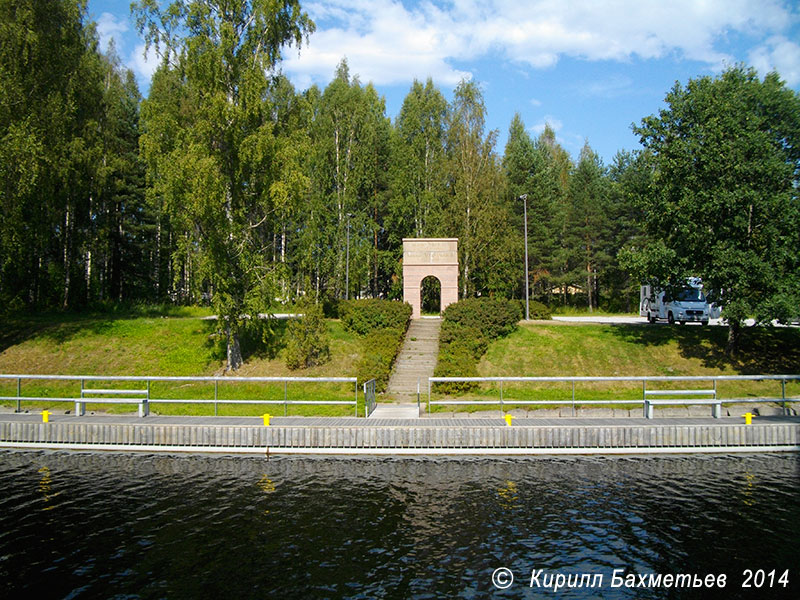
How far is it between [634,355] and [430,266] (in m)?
12.5

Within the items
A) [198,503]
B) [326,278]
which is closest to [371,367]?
[198,503]

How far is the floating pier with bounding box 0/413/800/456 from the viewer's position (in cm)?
1633

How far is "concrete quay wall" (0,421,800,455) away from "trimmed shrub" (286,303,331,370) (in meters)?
10.7

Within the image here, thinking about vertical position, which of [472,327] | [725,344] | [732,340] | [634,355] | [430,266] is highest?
[430,266]

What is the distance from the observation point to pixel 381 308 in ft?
106

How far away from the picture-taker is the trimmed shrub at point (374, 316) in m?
31.6

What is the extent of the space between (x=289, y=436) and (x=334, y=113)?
3335 centimetres

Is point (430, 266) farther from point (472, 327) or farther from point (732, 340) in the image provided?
point (732, 340)

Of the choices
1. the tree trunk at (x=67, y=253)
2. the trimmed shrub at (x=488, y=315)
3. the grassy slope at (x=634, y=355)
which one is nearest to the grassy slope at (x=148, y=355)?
the tree trunk at (x=67, y=253)

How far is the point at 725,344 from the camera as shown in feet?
93.8

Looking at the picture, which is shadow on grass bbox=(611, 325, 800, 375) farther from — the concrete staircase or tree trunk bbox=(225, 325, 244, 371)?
tree trunk bbox=(225, 325, 244, 371)

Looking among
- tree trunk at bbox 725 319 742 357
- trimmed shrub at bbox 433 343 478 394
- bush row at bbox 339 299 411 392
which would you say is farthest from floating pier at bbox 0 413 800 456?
tree trunk at bbox 725 319 742 357

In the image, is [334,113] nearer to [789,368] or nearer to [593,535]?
[789,368]

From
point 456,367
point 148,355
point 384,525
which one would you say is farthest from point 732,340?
point 148,355
